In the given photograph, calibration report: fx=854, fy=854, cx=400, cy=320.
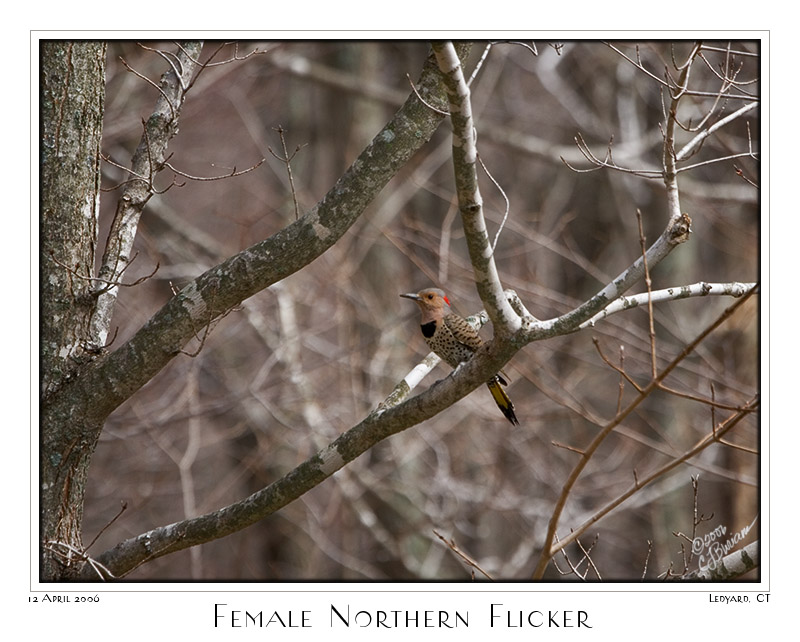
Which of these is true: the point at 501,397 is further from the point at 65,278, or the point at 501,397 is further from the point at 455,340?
the point at 65,278

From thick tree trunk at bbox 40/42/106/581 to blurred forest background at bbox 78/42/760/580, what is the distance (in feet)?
12.6

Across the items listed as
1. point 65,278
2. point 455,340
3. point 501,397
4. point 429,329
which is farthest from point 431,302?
point 65,278

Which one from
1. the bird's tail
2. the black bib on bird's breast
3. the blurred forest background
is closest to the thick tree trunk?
the black bib on bird's breast

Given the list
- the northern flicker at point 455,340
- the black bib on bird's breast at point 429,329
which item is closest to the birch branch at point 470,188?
the northern flicker at point 455,340

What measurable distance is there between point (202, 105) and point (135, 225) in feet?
24.3

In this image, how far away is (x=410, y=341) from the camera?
351 inches

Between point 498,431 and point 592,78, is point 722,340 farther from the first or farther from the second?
point 592,78

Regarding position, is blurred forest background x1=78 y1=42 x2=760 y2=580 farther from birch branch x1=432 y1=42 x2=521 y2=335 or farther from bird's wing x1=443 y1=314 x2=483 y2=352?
birch branch x1=432 y1=42 x2=521 y2=335

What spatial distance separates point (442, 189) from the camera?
408 inches

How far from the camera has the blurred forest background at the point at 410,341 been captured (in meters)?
8.36

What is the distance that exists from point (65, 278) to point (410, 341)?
18.5 ft

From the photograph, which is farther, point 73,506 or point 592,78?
point 592,78
